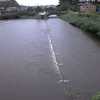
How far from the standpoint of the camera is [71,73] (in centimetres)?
1062

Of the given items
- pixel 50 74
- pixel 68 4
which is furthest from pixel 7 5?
pixel 50 74

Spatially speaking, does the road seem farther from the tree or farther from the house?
the house

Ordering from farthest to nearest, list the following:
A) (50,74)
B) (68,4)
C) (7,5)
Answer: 1. (7,5)
2. (68,4)
3. (50,74)

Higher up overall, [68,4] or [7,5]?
[68,4]

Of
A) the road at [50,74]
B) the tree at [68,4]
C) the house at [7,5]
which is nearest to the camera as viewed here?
the road at [50,74]

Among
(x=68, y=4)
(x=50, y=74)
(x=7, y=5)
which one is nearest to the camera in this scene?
(x=50, y=74)

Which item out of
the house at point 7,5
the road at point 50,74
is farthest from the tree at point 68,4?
the road at point 50,74

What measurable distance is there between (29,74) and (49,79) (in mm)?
993

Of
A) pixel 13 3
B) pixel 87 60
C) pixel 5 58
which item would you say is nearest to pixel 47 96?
pixel 87 60

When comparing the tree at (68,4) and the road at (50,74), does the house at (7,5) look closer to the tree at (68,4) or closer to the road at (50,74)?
the tree at (68,4)

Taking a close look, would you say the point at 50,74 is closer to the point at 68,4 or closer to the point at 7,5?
the point at 68,4

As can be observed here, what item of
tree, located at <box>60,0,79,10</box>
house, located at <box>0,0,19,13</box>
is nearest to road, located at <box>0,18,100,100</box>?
tree, located at <box>60,0,79,10</box>

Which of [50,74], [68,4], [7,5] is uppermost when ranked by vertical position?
[50,74]

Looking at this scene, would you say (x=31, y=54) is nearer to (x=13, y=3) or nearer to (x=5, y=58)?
(x=5, y=58)
